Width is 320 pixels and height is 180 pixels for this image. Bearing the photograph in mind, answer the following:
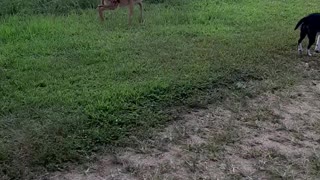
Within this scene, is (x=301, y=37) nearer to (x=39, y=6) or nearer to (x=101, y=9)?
(x=101, y=9)

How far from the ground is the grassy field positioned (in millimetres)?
209

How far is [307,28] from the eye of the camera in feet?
21.5

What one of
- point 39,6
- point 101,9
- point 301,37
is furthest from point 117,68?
point 39,6

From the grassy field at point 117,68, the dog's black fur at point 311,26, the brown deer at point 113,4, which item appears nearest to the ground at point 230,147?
the grassy field at point 117,68

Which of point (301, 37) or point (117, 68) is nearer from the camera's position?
point (117, 68)

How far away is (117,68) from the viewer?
583 cm

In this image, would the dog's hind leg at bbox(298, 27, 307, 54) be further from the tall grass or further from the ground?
the tall grass

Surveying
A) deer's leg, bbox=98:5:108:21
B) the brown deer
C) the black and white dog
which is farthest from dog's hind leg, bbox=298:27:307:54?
deer's leg, bbox=98:5:108:21

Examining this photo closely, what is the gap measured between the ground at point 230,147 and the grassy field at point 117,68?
0.69ft

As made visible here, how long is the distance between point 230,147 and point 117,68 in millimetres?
2059

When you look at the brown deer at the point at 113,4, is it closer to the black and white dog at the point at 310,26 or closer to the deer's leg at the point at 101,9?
the deer's leg at the point at 101,9

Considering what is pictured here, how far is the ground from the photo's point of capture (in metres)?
3.82

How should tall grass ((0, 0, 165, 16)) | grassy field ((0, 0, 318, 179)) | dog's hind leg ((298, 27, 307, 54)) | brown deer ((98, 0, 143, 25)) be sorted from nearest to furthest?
grassy field ((0, 0, 318, 179))
dog's hind leg ((298, 27, 307, 54))
brown deer ((98, 0, 143, 25))
tall grass ((0, 0, 165, 16))

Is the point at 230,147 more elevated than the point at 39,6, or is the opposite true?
the point at 39,6
